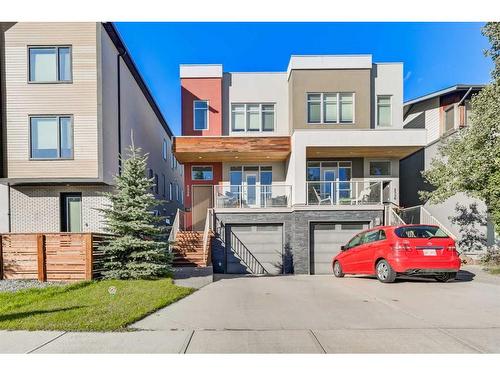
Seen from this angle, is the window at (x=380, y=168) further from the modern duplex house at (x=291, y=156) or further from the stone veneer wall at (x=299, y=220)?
the stone veneer wall at (x=299, y=220)

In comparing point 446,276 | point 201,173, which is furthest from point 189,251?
point 446,276

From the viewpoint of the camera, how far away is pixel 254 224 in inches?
531

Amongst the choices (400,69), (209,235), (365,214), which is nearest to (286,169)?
(365,214)

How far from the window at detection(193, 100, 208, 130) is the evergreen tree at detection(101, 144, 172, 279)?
21.6 ft

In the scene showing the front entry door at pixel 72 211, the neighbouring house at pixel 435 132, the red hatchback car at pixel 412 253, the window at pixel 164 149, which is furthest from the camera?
the window at pixel 164 149

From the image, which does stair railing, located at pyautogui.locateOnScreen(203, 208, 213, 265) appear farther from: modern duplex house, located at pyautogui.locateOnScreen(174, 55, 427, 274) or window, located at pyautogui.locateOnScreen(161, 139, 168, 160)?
window, located at pyautogui.locateOnScreen(161, 139, 168, 160)

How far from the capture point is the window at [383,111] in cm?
1546

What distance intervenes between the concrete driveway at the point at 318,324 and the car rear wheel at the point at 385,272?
2.57 ft

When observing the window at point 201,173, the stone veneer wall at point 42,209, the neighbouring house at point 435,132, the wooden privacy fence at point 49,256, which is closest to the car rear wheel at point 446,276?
the neighbouring house at point 435,132

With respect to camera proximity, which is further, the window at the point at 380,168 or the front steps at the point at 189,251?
the window at the point at 380,168

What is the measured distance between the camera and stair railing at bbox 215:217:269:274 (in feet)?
Answer: 43.6

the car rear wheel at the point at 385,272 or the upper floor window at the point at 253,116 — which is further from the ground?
the upper floor window at the point at 253,116

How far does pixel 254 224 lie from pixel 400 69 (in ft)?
34.8

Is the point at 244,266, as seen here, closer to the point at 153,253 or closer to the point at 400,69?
the point at 153,253
